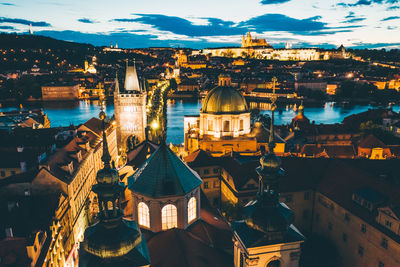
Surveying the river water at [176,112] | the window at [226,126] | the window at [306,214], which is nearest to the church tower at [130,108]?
the window at [226,126]

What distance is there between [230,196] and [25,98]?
131979mm

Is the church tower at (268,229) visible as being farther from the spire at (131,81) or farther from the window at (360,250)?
the spire at (131,81)

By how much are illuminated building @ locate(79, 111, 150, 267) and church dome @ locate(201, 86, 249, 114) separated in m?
31.3

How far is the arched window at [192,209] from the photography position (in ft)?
50.2

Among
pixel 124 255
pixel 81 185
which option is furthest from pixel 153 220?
pixel 81 185

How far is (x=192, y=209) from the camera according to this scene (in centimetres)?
1553

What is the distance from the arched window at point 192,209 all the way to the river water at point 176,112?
53.5 m

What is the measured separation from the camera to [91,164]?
3647 centimetres

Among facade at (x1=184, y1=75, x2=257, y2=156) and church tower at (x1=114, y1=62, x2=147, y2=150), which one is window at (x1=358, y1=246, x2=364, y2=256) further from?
church tower at (x1=114, y1=62, x2=147, y2=150)

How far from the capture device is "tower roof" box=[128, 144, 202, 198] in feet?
46.5

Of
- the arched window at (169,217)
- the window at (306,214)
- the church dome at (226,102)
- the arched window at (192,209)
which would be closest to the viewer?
the arched window at (169,217)

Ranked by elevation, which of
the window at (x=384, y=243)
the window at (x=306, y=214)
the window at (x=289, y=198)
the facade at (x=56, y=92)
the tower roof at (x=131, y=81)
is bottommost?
the window at (x=306, y=214)

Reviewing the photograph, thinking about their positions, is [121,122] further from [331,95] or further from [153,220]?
[331,95]

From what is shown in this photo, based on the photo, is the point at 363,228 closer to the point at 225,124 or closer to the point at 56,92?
the point at 225,124
